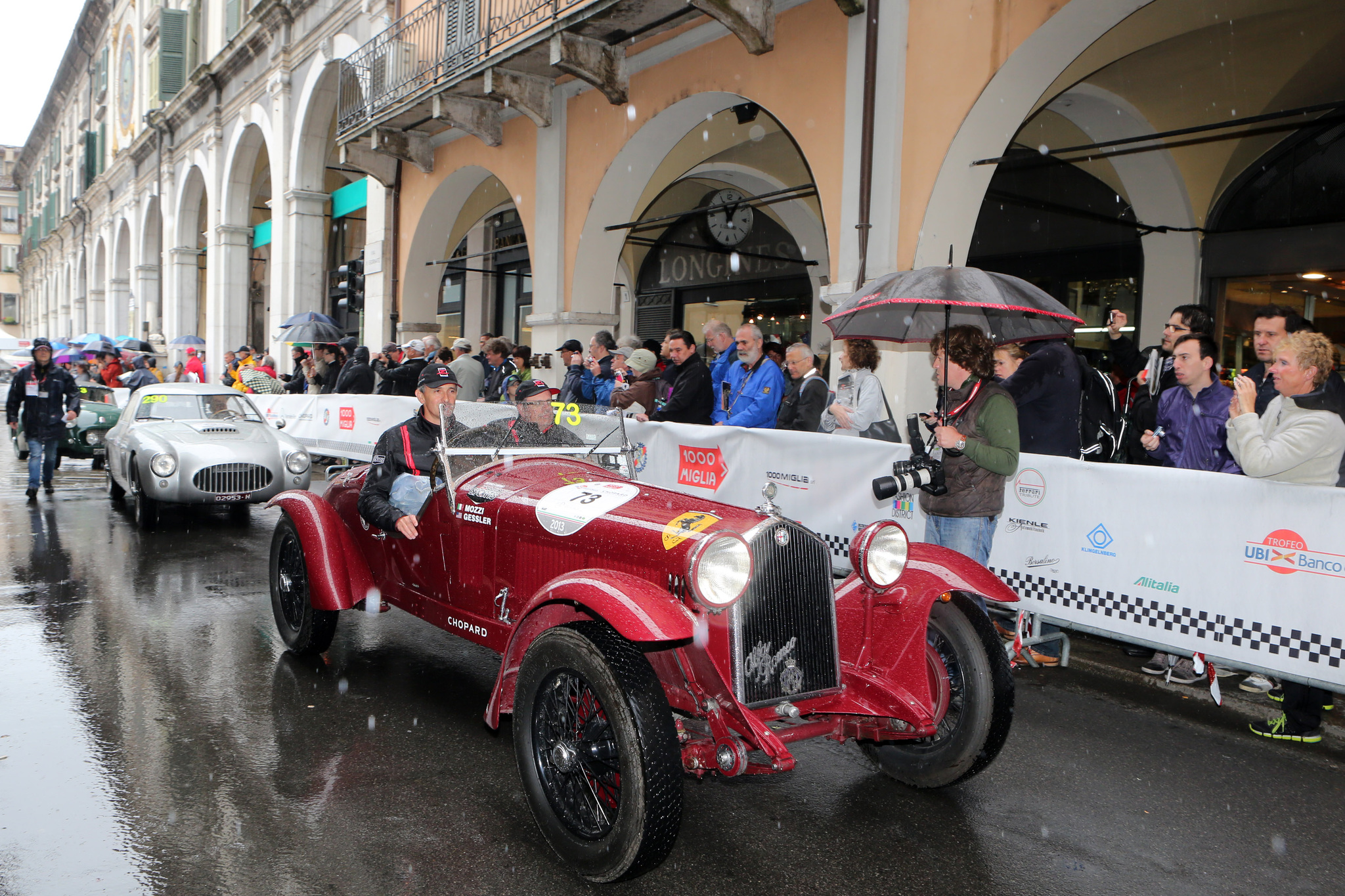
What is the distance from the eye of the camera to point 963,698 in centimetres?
342

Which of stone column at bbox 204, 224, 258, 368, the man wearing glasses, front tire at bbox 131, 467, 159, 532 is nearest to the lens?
the man wearing glasses

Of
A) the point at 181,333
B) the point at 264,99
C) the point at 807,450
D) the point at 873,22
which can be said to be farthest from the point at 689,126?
the point at 181,333

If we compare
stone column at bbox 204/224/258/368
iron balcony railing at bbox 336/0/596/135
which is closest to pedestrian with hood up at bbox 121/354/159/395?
iron balcony railing at bbox 336/0/596/135

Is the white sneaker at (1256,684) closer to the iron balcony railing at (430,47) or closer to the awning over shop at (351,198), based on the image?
the iron balcony railing at (430,47)

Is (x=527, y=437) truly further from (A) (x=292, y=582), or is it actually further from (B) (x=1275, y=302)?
(B) (x=1275, y=302)

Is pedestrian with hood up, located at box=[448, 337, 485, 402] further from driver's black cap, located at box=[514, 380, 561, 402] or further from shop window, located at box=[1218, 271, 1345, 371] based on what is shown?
shop window, located at box=[1218, 271, 1345, 371]

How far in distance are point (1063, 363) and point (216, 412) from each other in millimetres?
8463

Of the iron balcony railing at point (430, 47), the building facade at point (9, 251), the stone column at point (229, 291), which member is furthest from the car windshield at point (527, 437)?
the building facade at point (9, 251)

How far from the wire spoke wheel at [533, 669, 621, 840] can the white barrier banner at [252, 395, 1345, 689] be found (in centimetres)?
184

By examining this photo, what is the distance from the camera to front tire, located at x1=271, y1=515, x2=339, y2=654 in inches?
192

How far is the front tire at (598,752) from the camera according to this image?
271 cm

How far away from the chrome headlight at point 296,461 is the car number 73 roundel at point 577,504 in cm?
618

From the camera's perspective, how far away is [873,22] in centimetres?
817

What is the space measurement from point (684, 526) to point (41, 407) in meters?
10.3
